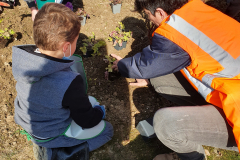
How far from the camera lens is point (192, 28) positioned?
1539mm

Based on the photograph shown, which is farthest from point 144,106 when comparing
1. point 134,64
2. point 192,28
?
point 192,28

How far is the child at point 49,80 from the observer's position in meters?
1.31

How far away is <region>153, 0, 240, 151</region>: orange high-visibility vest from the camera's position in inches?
58.0

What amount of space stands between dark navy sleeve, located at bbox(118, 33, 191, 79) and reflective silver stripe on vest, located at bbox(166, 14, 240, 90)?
0.15 m

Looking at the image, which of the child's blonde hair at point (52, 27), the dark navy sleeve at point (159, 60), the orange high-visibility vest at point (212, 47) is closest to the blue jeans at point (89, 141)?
the dark navy sleeve at point (159, 60)

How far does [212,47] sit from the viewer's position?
150cm

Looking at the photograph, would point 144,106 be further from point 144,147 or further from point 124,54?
point 124,54

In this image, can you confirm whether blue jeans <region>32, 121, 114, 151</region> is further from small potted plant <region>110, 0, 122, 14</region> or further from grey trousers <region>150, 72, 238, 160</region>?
small potted plant <region>110, 0, 122, 14</region>

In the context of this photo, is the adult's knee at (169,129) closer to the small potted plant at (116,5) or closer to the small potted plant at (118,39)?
the small potted plant at (118,39)

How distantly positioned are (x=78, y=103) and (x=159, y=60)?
90 centimetres

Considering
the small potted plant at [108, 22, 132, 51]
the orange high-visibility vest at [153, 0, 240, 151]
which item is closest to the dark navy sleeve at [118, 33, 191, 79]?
the orange high-visibility vest at [153, 0, 240, 151]

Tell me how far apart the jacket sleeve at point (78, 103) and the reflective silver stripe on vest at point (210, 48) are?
3.38ft

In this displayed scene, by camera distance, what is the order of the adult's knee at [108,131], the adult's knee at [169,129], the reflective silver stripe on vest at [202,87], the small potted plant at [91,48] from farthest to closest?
the small potted plant at [91,48] → the adult's knee at [108,131] → the reflective silver stripe on vest at [202,87] → the adult's knee at [169,129]

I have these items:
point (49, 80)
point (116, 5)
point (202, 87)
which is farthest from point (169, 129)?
point (116, 5)
